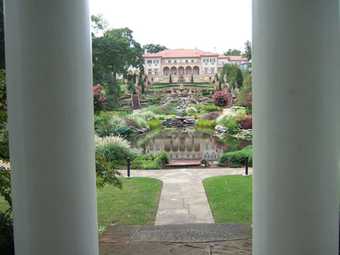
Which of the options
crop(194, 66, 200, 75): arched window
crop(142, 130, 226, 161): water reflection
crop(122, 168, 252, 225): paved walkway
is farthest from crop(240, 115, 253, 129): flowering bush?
crop(122, 168, 252, 225): paved walkway

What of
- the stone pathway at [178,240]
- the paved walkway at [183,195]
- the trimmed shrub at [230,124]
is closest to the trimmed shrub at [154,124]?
the trimmed shrub at [230,124]

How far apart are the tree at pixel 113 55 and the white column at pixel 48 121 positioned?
1473cm

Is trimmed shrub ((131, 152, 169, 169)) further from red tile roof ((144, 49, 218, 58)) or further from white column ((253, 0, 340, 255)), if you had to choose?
white column ((253, 0, 340, 255))

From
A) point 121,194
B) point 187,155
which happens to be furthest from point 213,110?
point 121,194

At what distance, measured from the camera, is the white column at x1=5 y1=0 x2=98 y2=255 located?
260 centimetres

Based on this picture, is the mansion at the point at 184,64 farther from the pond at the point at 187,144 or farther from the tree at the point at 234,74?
the pond at the point at 187,144

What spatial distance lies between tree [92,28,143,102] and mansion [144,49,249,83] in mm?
726

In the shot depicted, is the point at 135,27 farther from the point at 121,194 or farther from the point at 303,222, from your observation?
the point at 303,222

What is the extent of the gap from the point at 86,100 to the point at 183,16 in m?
16.7

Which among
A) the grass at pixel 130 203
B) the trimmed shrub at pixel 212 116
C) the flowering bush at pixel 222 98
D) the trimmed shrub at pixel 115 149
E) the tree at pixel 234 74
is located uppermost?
the tree at pixel 234 74

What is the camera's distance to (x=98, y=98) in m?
16.0

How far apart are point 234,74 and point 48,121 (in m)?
16.3

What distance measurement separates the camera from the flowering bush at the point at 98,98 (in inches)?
619

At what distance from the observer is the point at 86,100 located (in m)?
2.82
